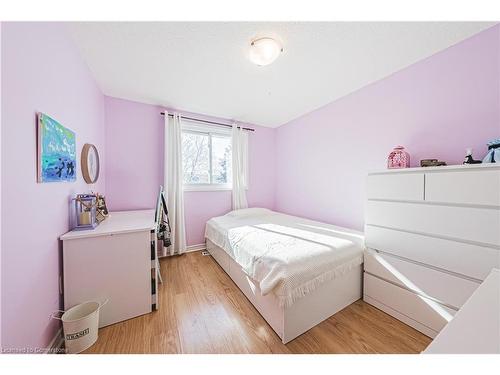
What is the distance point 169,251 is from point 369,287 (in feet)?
8.80

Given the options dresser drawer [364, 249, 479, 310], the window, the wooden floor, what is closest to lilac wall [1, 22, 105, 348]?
the wooden floor

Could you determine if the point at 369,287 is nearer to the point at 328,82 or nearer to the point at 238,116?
the point at 328,82

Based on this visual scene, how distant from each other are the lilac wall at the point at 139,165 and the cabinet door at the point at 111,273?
1.37 m

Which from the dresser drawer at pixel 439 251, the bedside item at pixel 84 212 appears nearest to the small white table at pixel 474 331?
the dresser drawer at pixel 439 251

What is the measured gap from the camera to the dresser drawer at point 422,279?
126cm

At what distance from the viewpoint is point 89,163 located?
184 centimetres

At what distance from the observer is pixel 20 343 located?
0.94m

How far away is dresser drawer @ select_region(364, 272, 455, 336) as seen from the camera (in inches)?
52.4

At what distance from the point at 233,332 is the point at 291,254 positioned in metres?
0.75

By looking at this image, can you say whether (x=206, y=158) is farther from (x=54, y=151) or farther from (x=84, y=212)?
(x=54, y=151)

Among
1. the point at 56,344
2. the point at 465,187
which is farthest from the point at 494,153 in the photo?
the point at 56,344

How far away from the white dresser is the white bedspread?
0.29 metres

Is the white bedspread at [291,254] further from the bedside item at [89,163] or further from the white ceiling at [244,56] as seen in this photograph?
the white ceiling at [244,56]
